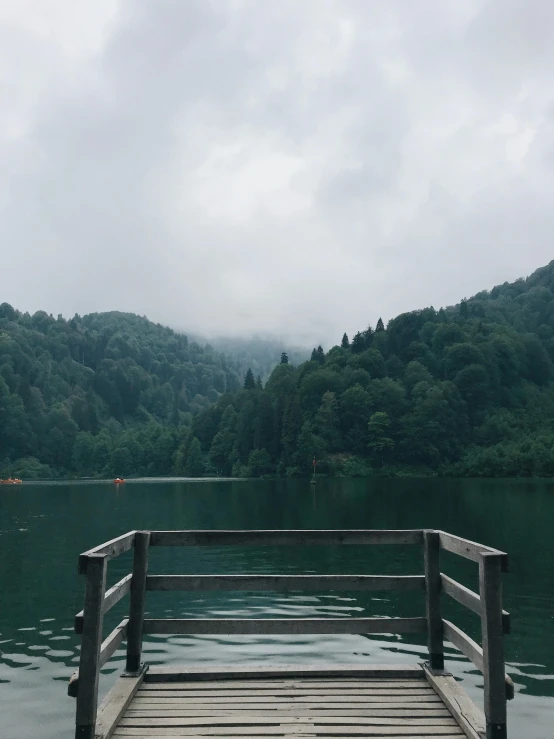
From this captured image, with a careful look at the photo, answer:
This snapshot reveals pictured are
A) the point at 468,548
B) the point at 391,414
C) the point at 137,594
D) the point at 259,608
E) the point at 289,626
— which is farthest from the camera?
the point at 391,414

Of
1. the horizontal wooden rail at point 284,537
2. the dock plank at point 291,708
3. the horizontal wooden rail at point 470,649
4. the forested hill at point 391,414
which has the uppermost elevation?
the forested hill at point 391,414

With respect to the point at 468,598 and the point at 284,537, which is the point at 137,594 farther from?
the point at 468,598

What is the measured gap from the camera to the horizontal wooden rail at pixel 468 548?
697 centimetres

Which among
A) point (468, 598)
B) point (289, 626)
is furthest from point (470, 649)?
point (289, 626)

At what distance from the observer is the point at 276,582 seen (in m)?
8.72

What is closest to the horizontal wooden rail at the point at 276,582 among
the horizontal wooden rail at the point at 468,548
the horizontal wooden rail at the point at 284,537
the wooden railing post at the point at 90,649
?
the horizontal wooden rail at the point at 284,537

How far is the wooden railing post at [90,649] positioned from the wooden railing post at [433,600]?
4225mm

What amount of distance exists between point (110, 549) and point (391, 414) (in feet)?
555

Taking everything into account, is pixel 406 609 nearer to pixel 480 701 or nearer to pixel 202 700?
pixel 480 701

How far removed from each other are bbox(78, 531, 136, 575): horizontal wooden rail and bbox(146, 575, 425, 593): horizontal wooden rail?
593 mm

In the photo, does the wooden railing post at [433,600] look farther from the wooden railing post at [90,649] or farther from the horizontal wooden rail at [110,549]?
the wooden railing post at [90,649]

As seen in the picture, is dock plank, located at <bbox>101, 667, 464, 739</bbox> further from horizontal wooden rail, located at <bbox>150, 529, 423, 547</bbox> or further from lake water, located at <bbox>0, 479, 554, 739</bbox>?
lake water, located at <bbox>0, 479, 554, 739</bbox>

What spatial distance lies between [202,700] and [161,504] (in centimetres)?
6430

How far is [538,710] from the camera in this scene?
474 inches
